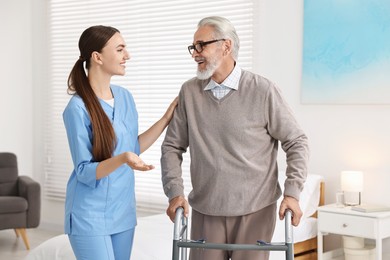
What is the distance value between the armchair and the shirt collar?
378 centimetres

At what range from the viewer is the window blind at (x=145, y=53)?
562cm

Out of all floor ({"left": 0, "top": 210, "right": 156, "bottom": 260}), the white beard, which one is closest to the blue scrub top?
the white beard

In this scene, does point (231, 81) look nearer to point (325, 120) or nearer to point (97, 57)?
point (97, 57)

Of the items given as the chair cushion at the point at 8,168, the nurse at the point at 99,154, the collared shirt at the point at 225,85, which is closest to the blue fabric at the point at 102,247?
the nurse at the point at 99,154

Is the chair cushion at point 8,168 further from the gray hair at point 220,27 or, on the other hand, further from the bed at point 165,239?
the gray hair at point 220,27

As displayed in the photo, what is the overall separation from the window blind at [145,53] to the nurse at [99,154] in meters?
2.81

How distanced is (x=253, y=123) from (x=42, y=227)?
4986mm

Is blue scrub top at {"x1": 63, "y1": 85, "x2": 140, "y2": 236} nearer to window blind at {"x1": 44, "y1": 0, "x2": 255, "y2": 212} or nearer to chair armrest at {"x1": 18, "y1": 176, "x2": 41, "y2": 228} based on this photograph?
window blind at {"x1": 44, "y1": 0, "x2": 255, "y2": 212}

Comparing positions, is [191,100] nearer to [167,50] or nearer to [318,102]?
[318,102]

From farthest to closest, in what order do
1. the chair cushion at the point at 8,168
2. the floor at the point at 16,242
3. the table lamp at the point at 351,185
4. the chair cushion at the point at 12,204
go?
the chair cushion at the point at 8,168
the chair cushion at the point at 12,204
the floor at the point at 16,242
the table lamp at the point at 351,185

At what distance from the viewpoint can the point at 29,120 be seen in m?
7.02

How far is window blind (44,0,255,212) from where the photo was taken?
562cm

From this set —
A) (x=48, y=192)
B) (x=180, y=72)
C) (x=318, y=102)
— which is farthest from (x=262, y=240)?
(x=48, y=192)

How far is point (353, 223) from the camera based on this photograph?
4.31 metres
